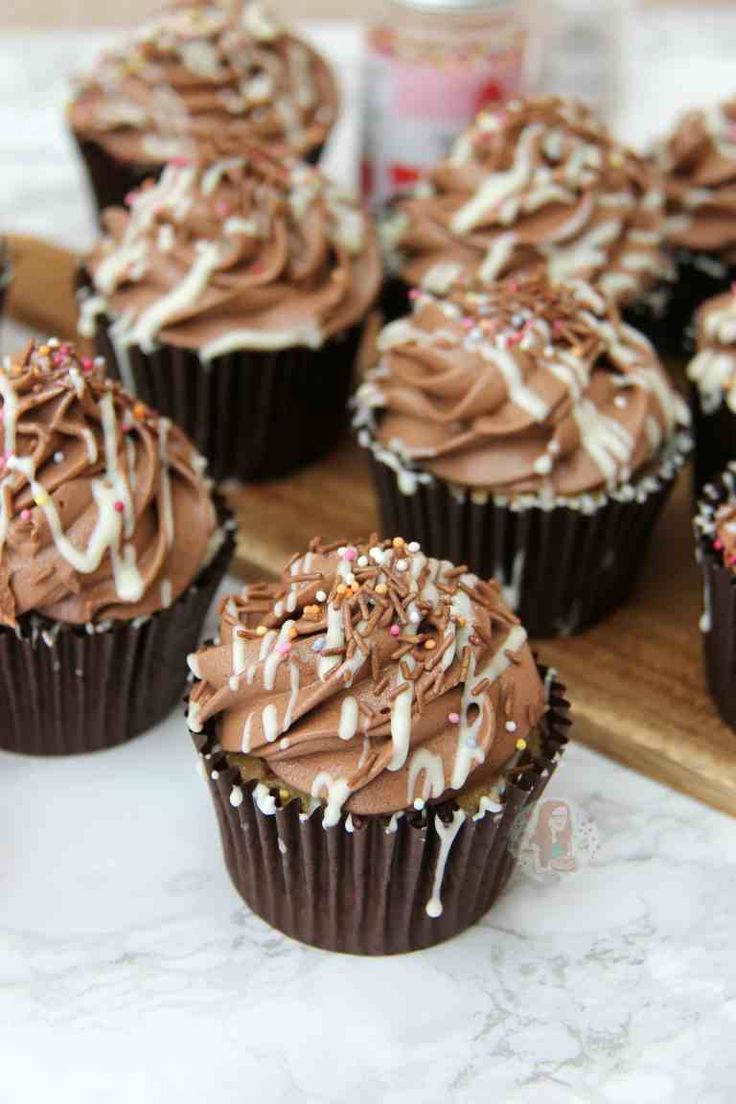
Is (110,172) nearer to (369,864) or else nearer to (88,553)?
(88,553)

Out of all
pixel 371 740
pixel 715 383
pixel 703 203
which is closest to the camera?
pixel 371 740

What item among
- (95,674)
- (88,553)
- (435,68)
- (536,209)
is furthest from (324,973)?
(435,68)

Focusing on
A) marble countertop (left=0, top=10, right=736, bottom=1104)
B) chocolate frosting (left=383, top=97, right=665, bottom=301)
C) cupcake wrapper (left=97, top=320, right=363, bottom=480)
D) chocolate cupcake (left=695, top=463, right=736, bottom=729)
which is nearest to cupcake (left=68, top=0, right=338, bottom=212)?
chocolate frosting (left=383, top=97, right=665, bottom=301)

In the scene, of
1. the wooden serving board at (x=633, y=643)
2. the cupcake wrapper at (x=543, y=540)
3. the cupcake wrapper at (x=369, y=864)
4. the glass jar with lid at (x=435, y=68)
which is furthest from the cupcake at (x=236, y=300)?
the cupcake wrapper at (x=369, y=864)

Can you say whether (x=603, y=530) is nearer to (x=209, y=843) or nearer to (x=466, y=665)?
(x=466, y=665)

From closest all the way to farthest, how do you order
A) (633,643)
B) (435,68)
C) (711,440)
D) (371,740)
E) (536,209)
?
(371,740)
(633,643)
(711,440)
(536,209)
(435,68)

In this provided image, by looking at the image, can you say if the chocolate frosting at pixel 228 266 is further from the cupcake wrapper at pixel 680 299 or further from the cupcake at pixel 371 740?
the cupcake at pixel 371 740
